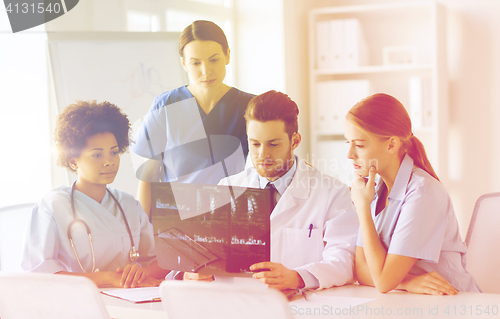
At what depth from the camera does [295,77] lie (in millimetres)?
2785

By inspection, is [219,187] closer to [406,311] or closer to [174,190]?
[174,190]

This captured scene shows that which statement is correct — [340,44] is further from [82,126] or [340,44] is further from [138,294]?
[138,294]

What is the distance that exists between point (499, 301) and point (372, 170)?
0.46 metres

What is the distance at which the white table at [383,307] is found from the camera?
1049 millimetres

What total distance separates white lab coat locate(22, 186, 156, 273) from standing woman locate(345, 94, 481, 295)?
0.66 m

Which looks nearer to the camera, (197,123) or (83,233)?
(83,233)

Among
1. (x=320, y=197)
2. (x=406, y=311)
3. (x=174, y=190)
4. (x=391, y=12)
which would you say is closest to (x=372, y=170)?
(x=320, y=197)

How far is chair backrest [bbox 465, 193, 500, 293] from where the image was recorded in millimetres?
1518

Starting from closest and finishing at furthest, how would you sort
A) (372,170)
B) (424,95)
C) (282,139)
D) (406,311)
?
(406,311) < (372,170) < (282,139) < (424,95)

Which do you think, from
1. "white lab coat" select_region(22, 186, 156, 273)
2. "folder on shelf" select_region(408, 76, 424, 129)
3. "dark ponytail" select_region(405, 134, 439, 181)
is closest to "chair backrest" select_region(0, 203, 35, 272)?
"white lab coat" select_region(22, 186, 156, 273)

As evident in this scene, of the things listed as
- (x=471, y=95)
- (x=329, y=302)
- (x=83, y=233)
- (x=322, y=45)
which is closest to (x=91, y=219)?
(x=83, y=233)

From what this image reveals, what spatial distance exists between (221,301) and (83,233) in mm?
784

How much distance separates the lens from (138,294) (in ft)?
4.15

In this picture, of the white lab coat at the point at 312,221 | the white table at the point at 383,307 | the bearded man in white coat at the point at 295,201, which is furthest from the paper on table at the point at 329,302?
the white lab coat at the point at 312,221
